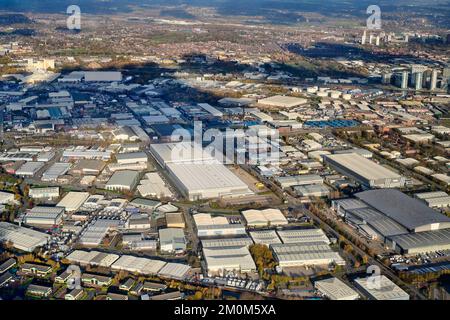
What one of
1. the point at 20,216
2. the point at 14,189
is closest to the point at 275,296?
the point at 20,216

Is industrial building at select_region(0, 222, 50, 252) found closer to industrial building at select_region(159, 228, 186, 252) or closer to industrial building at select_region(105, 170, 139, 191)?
industrial building at select_region(159, 228, 186, 252)

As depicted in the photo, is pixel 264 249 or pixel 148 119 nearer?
pixel 264 249

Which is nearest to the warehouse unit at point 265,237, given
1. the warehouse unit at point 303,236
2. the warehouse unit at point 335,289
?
the warehouse unit at point 303,236

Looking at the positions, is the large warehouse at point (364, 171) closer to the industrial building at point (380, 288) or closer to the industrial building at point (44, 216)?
the industrial building at point (380, 288)

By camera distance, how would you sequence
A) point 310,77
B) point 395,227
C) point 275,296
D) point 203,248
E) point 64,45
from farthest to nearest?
1. point 64,45
2. point 310,77
3. point 395,227
4. point 203,248
5. point 275,296

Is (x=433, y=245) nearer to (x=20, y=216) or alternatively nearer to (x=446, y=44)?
(x=20, y=216)
